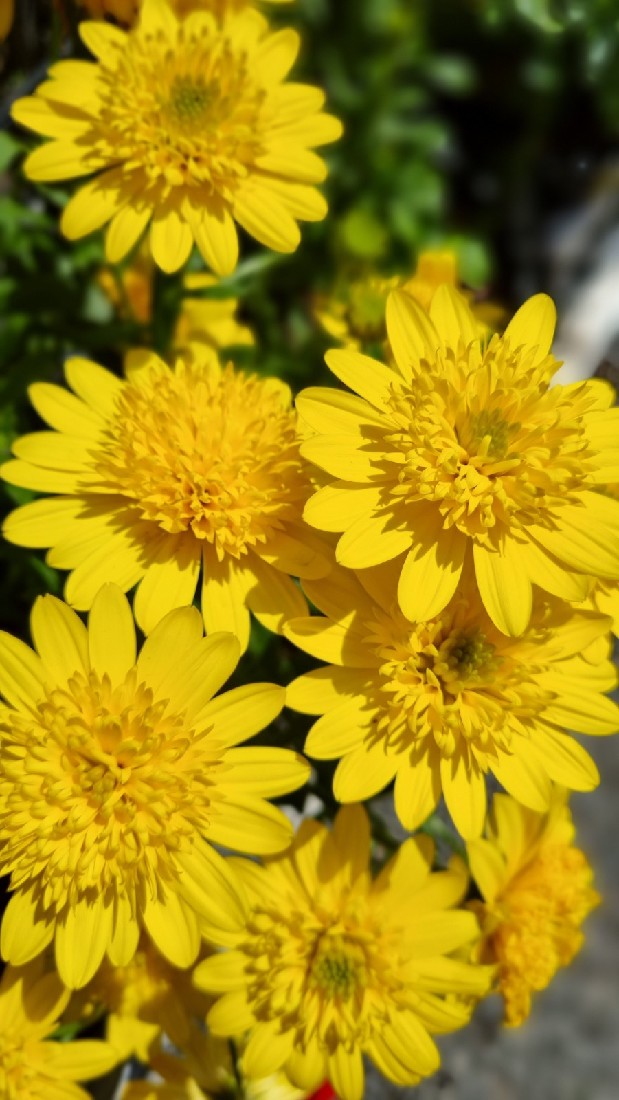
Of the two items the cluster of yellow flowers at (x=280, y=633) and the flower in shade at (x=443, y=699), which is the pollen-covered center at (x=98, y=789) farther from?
the flower in shade at (x=443, y=699)

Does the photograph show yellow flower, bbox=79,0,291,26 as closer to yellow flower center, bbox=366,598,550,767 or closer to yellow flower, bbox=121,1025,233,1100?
yellow flower center, bbox=366,598,550,767

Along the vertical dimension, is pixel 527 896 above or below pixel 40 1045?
above

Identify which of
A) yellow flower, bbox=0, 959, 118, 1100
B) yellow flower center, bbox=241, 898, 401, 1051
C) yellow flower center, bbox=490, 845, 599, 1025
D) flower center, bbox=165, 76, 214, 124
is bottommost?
yellow flower, bbox=0, 959, 118, 1100

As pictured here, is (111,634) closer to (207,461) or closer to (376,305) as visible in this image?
(207,461)

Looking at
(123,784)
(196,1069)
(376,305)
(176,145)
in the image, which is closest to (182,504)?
(123,784)

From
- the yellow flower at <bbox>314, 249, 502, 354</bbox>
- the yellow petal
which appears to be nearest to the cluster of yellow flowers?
the yellow petal
